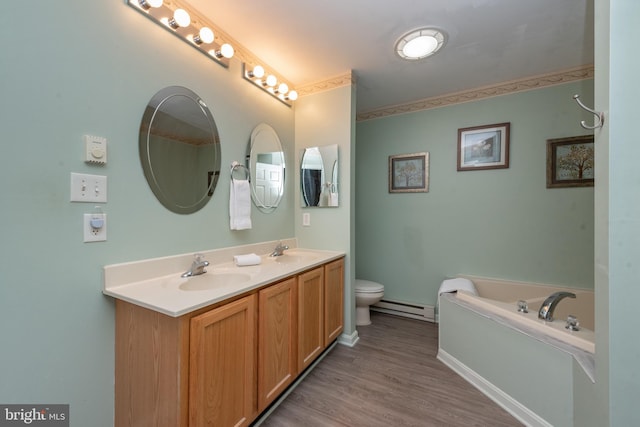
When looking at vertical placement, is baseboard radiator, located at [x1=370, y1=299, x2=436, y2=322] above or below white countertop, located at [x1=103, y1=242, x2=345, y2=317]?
below

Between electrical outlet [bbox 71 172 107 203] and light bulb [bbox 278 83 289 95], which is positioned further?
light bulb [bbox 278 83 289 95]

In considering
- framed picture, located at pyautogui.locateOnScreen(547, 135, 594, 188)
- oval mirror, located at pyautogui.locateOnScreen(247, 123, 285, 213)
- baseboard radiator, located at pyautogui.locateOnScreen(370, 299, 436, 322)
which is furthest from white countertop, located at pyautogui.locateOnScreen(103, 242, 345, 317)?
framed picture, located at pyautogui.locateOnScreen(547, 135, 594, 188)

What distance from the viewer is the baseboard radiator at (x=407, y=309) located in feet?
8.49

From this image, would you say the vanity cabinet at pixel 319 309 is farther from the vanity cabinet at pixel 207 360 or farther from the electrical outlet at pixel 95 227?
the electrical outlet at pixel 95 227

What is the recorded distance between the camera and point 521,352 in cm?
135

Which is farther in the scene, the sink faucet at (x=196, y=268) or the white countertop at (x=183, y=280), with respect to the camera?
the sink faucet at (x=196, y=268)

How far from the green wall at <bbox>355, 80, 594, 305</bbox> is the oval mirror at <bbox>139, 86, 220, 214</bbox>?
1.93 metres

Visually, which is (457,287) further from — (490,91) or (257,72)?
(257,72)

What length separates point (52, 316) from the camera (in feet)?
3.07

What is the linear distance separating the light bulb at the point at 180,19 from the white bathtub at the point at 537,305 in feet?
8.22

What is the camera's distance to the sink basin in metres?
1.32

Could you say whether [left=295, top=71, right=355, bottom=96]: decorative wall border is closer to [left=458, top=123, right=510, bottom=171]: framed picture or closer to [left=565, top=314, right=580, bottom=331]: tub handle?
[left=458, top=123, right=510, bottom=171]: framed picture

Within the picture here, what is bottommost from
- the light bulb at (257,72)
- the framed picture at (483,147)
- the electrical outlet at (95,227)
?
the electrical outlet at (95,227)

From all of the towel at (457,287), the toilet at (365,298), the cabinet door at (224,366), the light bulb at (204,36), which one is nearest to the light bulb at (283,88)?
the light bulb at (204,36)
